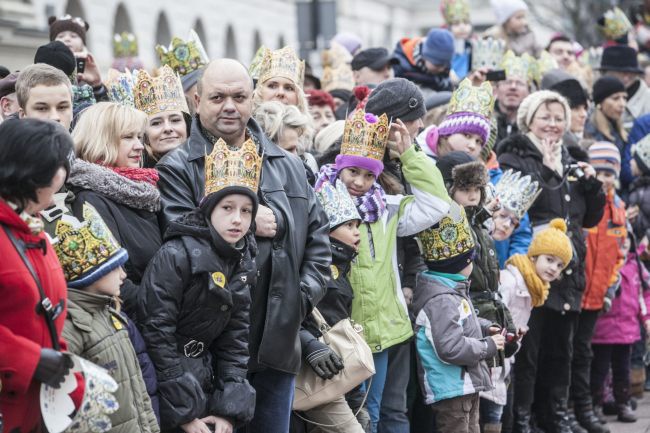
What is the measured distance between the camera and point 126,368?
4.89m

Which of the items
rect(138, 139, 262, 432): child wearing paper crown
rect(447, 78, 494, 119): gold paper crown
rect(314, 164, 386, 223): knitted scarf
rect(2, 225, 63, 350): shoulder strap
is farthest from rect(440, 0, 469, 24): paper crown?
rect(2, 225, 63, 350): shoulder strap

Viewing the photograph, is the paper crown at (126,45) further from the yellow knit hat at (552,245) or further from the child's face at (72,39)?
the yellow knit hat at (552,245)

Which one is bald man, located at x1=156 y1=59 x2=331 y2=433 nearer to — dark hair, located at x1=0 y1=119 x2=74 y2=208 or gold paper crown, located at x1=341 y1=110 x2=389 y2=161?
gold paper crown, located at x1=341 y1=110 x2=389 y2=161

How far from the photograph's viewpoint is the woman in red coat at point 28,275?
14.1 ft

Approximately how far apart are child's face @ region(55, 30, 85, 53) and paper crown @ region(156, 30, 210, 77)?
2.19 feet

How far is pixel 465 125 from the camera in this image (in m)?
8.38

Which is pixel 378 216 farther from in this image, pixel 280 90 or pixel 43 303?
pixel 43 303

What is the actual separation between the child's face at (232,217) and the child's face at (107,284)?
0.60 m

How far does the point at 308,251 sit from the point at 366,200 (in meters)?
0.97

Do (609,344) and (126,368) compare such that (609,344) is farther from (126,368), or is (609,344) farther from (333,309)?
(126,368)

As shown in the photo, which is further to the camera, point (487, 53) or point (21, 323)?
point (487, 53)

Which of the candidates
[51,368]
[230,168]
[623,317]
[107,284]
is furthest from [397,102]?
[623,317]

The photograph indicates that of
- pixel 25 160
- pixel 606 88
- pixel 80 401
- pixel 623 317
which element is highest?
pixel 606 88

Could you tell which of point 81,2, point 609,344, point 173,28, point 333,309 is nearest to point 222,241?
point 333,309
